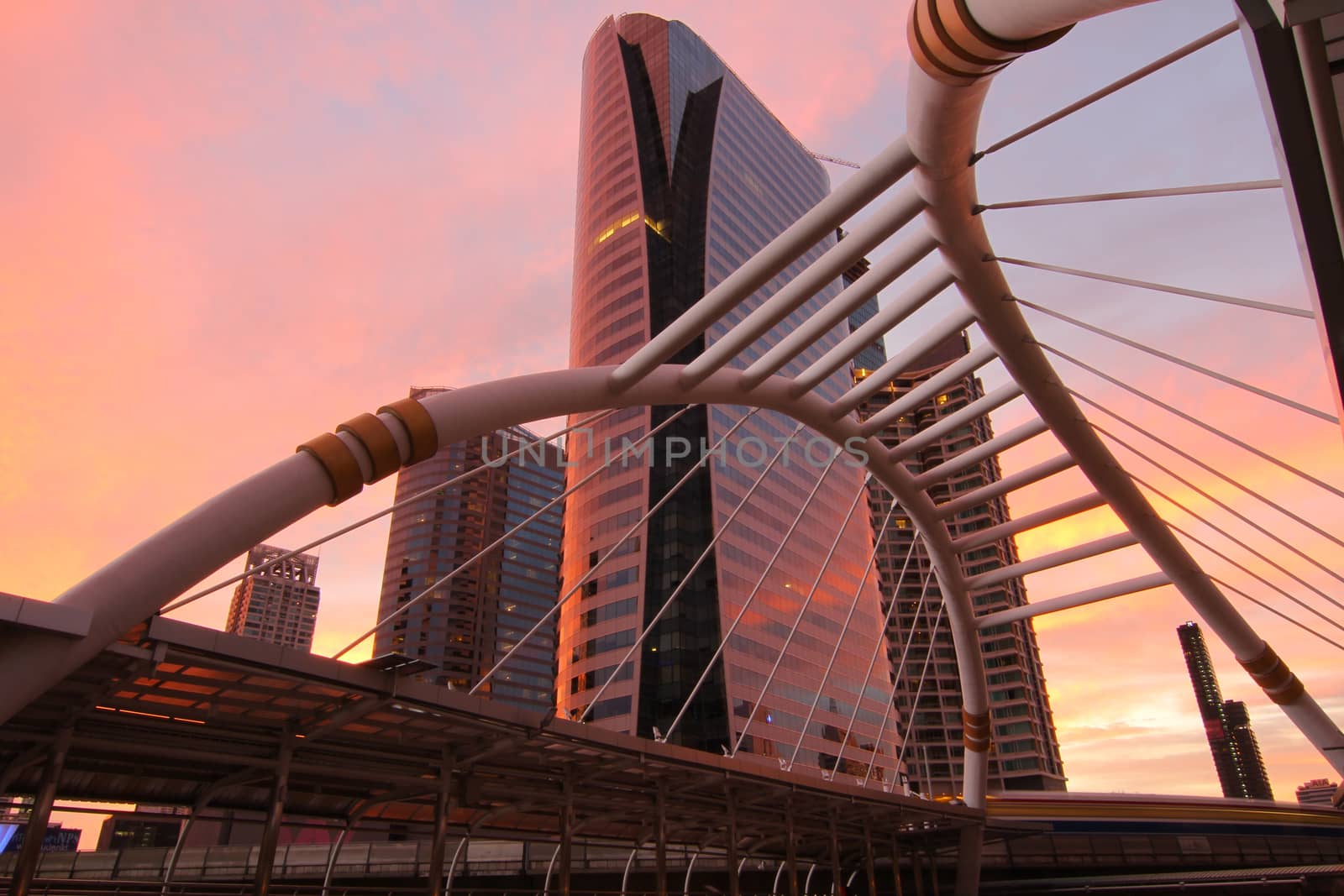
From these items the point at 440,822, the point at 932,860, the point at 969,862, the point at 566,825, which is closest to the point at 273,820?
the point at 440,822

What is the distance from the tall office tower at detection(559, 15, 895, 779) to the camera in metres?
72.2

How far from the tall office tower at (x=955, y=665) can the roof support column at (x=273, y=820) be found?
305ft

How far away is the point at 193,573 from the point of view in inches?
380

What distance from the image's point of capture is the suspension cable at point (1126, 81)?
25.5 ft

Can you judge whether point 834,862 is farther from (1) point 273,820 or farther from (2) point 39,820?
(2) point 39,820

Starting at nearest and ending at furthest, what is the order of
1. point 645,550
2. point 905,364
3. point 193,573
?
point 193,573, point 905,364, point 645,550

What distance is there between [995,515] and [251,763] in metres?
139

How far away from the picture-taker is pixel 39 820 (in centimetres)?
1139

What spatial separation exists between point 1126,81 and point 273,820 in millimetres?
15897

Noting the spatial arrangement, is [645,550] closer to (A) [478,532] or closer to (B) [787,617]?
(B) [787,617]

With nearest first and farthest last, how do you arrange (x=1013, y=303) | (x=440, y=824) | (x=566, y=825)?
(x=440, y=824) → (x=1013, y=303) → (x=566, y=825)

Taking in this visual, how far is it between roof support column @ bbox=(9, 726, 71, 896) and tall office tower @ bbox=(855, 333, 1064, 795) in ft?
313

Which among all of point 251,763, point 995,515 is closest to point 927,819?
point 251,763

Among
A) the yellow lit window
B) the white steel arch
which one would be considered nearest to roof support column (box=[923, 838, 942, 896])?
the white steel arch
